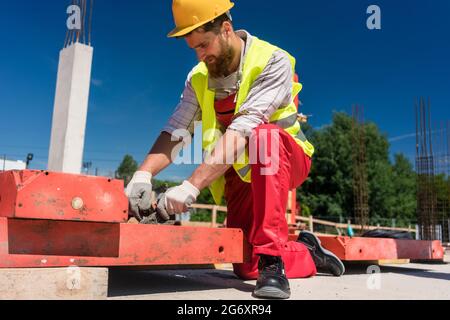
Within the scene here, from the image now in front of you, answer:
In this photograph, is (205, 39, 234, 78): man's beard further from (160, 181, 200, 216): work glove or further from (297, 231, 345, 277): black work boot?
(297, 231, 345, 277): black work boot

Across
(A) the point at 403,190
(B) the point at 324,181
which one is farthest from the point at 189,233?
(A) the point at 403,190

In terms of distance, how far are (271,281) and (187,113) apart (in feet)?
4.06

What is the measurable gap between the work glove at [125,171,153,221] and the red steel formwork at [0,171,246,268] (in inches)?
9.6

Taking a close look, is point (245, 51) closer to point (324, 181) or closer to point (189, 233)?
point (189, 233)

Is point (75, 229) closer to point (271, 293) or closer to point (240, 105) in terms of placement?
point (271, 293)

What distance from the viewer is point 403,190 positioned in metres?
38.9

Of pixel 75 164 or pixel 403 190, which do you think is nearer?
pixel 75 164

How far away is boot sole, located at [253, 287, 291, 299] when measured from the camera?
6.04ft

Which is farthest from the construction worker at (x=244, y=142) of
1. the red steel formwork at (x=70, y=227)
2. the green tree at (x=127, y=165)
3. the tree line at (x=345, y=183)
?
the green tree at (x=127, y=165)

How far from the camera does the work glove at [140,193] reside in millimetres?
2066

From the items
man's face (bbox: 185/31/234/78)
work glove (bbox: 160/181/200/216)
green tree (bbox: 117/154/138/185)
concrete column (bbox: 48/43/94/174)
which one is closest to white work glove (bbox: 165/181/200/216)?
work glove (bbox: 160/181/200/216)

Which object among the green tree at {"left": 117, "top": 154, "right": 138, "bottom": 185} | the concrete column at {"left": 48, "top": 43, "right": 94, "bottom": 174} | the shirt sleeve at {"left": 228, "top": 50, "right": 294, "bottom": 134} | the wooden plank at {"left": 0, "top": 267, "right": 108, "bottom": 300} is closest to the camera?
the wooden plank at {"left": 0, "top": 267, "right": 108, "bottom": 300}

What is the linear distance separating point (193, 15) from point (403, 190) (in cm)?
4027
